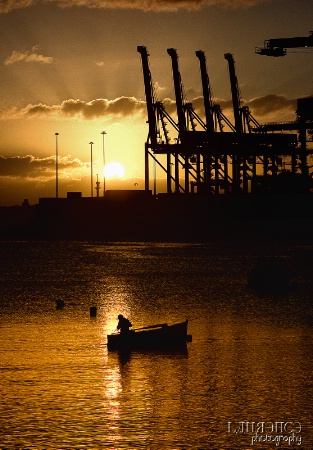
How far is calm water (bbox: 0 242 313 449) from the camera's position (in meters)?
20.5

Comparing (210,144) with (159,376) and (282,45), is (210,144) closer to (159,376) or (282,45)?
(282,45)

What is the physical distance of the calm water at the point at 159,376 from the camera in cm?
2053

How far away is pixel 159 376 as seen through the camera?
26875 mm

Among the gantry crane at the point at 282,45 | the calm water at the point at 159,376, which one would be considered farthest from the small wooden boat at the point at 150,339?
the gantry crane at the point at 282,45

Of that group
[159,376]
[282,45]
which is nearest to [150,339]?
[159,376]

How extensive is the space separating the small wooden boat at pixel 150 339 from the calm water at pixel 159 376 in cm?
64

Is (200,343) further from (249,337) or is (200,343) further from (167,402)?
(167,402)

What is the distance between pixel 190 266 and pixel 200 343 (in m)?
50.3

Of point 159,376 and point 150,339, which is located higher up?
point 150,339

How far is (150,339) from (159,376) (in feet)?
15.2

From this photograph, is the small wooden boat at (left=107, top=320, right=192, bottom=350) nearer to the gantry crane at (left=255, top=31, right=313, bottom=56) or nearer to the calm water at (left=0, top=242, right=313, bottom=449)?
the calm water at (left=0, top=242, right=313, bottom=449)

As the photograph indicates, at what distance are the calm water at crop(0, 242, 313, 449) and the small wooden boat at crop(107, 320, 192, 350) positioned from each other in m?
0.64

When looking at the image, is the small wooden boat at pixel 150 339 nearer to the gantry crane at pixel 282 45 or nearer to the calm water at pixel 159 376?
the calm water at pixel 159 376

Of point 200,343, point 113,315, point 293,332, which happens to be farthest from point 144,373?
point 113,315
